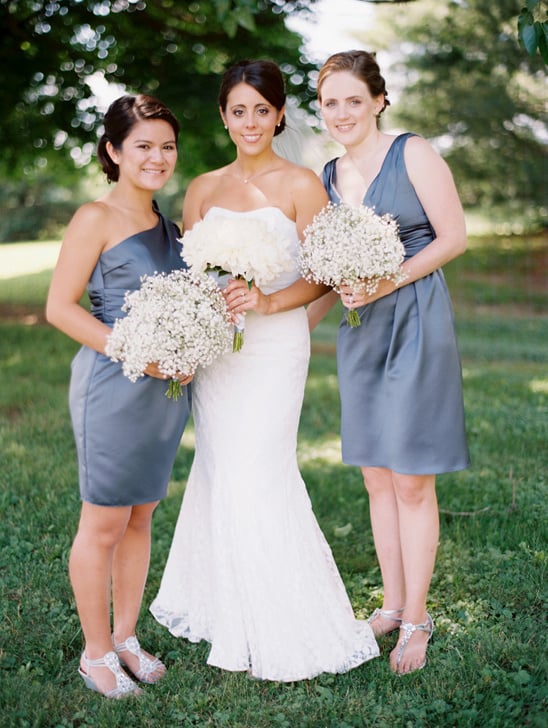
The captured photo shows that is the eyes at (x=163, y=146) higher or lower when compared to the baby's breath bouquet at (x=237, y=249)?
higher

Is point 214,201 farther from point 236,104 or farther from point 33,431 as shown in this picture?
point 33,431

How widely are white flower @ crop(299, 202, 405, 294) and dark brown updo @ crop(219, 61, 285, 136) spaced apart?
2.18 ft

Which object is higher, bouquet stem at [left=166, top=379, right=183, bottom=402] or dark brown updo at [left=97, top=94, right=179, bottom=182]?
dark brown updo at [left=97, top=94, right=179, bottom=182]

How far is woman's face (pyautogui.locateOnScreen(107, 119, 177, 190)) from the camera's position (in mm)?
3426

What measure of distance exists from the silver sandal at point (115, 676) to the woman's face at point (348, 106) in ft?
8.67

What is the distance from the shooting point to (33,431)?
7.44 metres

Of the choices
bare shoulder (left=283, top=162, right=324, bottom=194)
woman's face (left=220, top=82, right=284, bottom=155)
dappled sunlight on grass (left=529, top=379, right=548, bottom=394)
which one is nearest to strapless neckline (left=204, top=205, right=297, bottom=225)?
bare shoulder (left=283, top=162, right=324, bottom=194)

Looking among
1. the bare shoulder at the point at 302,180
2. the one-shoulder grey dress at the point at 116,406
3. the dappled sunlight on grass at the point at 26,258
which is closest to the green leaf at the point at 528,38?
the bare shoulder at the point at 302,180

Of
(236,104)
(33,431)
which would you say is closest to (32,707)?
(236,104)

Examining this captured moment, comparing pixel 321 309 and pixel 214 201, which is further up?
pixel 214 201

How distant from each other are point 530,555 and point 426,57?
56.6 ft

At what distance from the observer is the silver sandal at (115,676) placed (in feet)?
11.6

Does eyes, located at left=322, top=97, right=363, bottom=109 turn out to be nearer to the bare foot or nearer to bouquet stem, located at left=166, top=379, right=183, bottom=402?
bouquet stem, located at left=166, top=379, right=183, bottom=402

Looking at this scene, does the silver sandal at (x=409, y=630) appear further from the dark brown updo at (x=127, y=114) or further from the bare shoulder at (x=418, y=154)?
the dark brown updo at (x=127, y=114)
